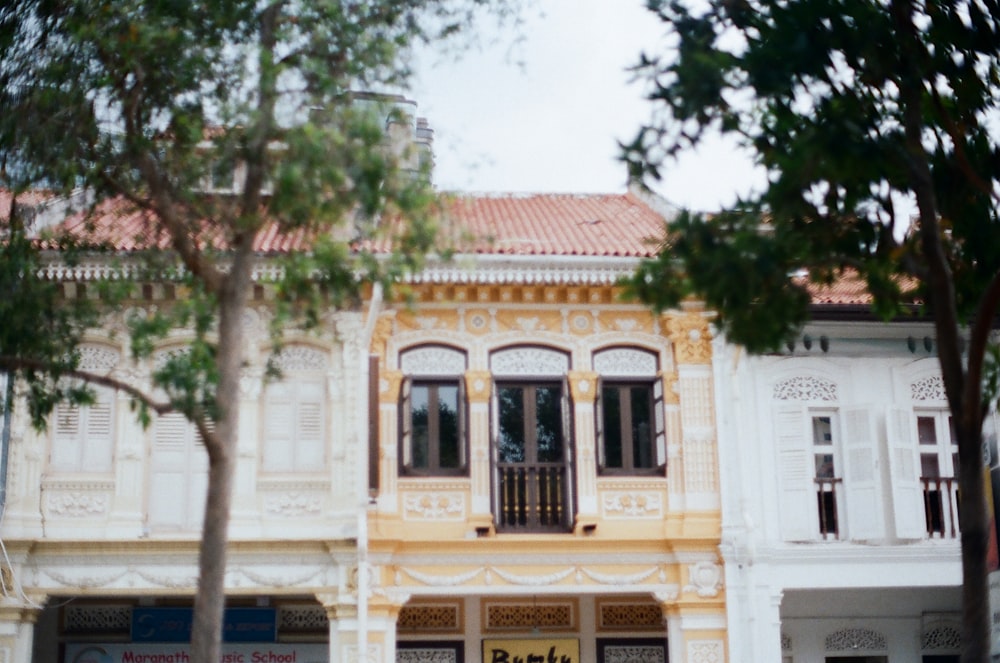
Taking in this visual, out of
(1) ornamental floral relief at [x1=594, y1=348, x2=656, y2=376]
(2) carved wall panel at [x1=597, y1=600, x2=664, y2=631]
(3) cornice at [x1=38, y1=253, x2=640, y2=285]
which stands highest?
(3) cornice at [x1=38, y1=253, x2=640, y2=285]

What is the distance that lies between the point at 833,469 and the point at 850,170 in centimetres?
911

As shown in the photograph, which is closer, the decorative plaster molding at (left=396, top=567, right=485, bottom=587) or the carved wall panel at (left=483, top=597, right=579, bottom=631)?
the decorative plaster molding at (left=396, top=567, right=485, bottom=587)

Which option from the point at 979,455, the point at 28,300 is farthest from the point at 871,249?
the point at 28,300

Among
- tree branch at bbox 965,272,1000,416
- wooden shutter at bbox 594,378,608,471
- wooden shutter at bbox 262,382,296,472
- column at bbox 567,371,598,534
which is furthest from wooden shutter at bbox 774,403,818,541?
tree branch at bbox 965,272,1000,416

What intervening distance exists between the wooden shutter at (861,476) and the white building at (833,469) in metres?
0.01

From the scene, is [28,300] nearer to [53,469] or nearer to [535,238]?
[53,469]

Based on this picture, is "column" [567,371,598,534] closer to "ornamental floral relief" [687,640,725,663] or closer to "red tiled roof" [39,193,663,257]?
"red tiled roof" [39,193,663,257]

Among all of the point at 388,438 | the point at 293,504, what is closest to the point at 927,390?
the point at 388,438

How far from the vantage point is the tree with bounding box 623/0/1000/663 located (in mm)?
7703

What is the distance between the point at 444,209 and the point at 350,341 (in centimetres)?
586

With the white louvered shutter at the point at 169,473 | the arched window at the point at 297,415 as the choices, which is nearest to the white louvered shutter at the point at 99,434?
the white louvered shutter at the point at 169,473

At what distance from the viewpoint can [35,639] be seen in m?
16.4

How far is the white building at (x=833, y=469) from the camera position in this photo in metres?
15.6

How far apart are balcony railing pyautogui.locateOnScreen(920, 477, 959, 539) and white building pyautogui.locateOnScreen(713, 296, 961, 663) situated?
16mm
